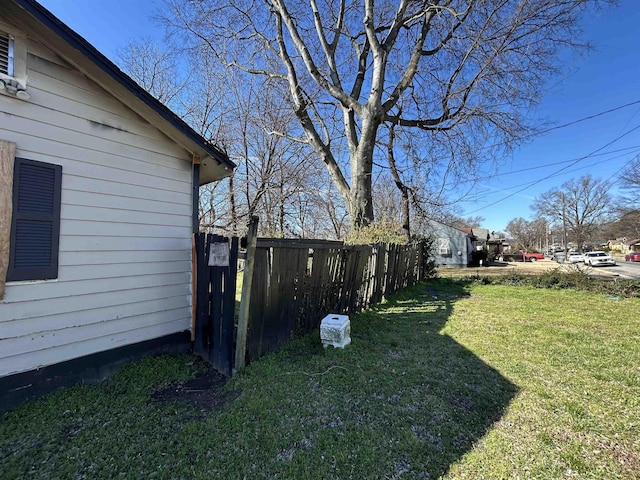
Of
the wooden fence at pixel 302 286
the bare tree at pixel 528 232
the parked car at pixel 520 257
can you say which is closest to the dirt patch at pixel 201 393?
the wooden fence at pixel 302 286

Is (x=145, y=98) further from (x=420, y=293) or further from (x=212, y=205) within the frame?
(x=212, y=205)

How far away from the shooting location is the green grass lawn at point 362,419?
1924 mm

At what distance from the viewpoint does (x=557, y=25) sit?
320 inches

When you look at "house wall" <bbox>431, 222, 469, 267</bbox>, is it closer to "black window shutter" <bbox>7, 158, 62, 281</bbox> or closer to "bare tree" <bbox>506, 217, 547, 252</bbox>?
"black window shutter" <bbox>7, 158, 62, 281</bbox>

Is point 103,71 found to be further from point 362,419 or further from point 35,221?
point 362,419

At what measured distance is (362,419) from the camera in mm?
2443

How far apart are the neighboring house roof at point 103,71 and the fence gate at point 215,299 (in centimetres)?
121

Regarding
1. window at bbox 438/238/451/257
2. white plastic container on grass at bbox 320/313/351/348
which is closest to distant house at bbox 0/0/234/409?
white plastic container on grass at bbox 320/313/351/348

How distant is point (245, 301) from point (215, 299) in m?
0.42

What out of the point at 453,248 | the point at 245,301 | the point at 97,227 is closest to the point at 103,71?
the point at 97,227

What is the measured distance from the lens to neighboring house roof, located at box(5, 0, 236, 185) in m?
2.51

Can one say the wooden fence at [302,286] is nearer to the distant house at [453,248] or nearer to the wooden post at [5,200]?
the wooden post at [5,200]

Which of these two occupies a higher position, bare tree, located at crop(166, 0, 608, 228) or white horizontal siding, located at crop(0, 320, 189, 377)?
bare tree, located at crop(166, 0, 608, 228)

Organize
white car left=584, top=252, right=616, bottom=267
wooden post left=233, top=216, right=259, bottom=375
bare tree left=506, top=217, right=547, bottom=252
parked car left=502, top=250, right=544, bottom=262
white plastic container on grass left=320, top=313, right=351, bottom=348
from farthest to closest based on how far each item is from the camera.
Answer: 1. bare tree left=506, top=217, right=547, bottom=252
2. parked car left=502, top=250, right=544, bottom=262
3. white car left=584, top=252, right=616, bottom=267
4. white plastic container on grass left=320, top=313, right=351, bottom=348
5. wooden post left=233, top=216, right=259, bottom=375
